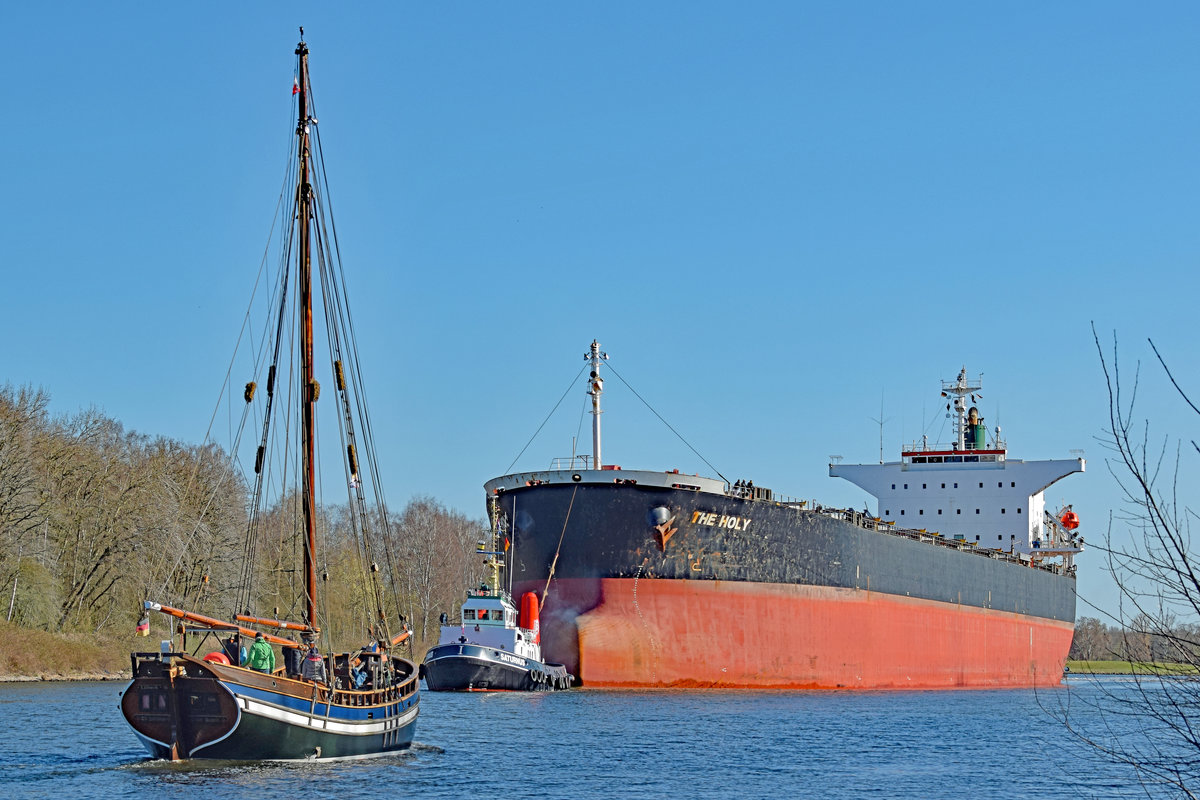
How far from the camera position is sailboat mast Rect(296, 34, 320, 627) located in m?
22.6

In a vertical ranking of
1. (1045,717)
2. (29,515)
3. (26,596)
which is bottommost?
(1045,717)

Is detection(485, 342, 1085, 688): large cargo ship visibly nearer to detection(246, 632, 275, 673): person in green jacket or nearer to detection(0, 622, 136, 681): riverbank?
detection(0, 622, 136, 681): riverbank

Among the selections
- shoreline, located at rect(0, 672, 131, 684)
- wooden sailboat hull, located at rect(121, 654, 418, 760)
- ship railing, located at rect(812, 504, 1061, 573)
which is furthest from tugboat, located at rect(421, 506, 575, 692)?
wooden sailboat hull, located at rect(121, 654, 418, 760)

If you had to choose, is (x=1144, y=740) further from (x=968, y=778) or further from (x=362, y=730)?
(x=362, y=730)

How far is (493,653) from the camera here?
122 feet

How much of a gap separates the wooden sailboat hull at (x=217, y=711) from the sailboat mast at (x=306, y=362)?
7.39 ft

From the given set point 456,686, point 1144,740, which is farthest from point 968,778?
point 456,686

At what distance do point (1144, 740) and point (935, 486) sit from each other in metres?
31.8

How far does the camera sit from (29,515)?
44594 millimetres

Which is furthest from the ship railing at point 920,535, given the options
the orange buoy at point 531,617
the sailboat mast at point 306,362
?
the sailboat mast at point 306,362

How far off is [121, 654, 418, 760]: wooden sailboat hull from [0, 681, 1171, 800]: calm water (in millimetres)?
389

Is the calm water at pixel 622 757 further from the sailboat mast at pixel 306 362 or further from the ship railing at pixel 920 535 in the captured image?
the ship railing at pixel 920 535

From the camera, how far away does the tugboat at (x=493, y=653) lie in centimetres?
3716

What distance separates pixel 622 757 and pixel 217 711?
7.40 meters
